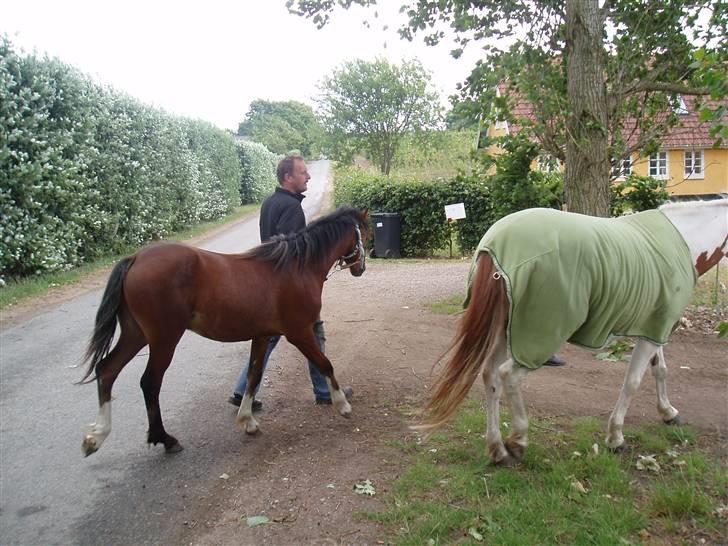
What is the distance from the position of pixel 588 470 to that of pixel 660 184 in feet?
26.7

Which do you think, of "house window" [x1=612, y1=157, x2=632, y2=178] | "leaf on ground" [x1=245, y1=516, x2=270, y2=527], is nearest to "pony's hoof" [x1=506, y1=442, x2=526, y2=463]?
"leaf on ground" [x1=245, y1=516, x2=270, y2=527]

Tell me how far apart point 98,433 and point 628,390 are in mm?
3618

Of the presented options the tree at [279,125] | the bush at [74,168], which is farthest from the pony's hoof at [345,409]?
the tree at [279,125]

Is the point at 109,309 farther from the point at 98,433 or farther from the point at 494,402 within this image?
the point at 494,402

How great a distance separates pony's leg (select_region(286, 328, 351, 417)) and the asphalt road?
0.80 meters

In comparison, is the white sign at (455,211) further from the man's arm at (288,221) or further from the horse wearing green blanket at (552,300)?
the horse wearing green blanket at (552,300)

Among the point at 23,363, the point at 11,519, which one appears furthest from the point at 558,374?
the point at 23,363

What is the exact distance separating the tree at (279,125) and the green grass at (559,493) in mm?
52758

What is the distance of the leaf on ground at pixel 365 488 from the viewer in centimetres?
324

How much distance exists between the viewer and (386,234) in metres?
14.7

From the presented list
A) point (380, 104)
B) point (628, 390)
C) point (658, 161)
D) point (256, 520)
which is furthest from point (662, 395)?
point (380, 104)

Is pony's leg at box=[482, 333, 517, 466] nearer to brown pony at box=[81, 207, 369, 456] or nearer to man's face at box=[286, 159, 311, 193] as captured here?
brown pony at box=[81, 207, 369, 456]

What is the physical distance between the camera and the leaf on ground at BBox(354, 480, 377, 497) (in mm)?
3236

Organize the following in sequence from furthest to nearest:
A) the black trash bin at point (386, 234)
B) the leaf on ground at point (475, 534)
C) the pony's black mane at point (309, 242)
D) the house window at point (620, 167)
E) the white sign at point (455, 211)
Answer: the black trash bin at point (386, 234)
the white sign at point (455, 211)
the house window at point (620, 167)
the pony's black mane at point (309, 242)
the leaf on ground at point (475, 534)
